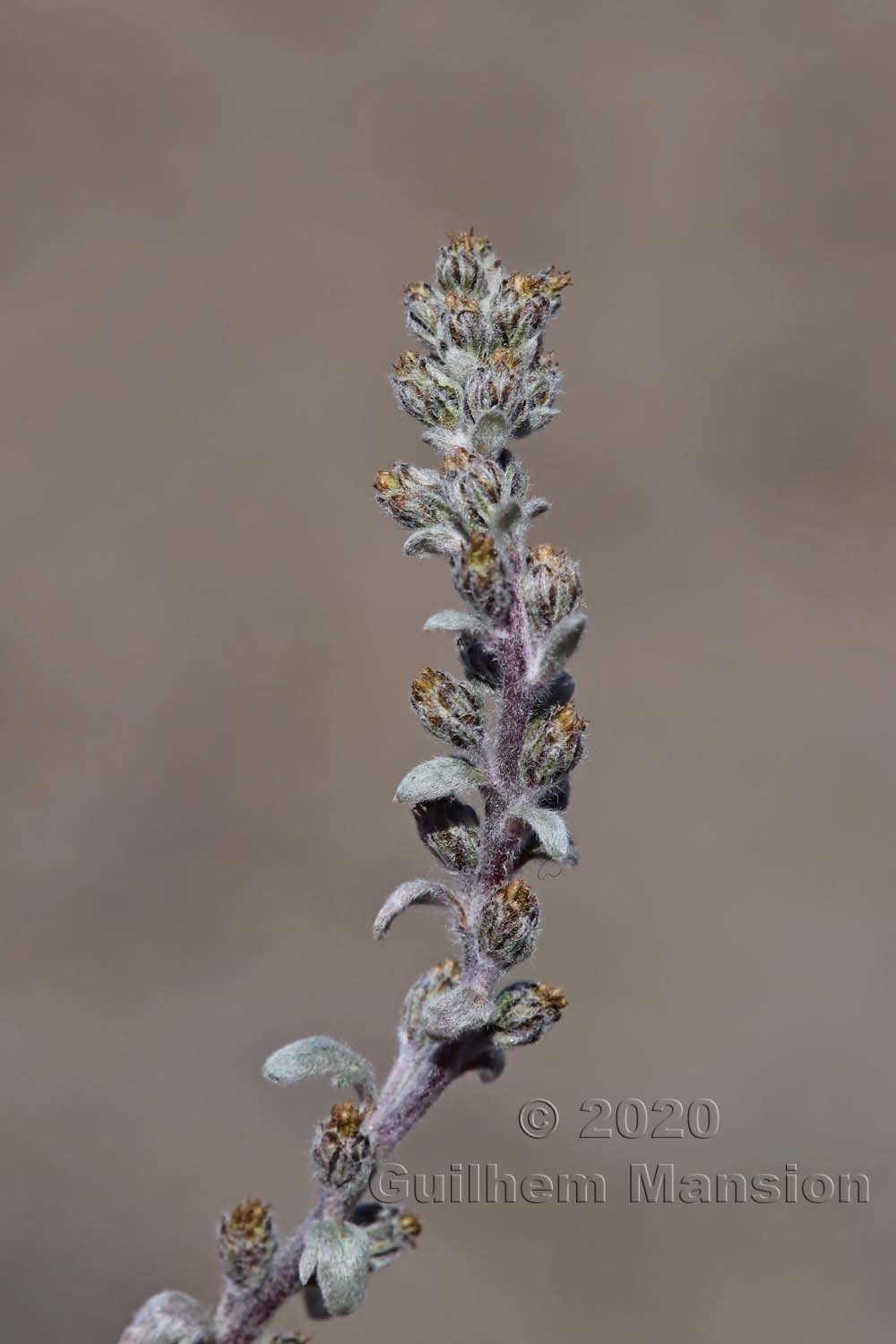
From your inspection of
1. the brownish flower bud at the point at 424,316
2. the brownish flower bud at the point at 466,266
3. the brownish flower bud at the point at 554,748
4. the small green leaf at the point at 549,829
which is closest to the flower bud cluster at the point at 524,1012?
the small green leaf at the point at 549,829

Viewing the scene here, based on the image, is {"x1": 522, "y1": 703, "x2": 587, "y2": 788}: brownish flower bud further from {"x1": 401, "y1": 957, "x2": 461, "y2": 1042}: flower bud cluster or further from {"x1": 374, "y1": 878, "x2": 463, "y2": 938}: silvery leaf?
{"x1": 401, "y1": 957, "x2": 461, "y2": 1042}: flower bud cluster

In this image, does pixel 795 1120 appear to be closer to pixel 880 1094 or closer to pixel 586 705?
pixel 880 1094

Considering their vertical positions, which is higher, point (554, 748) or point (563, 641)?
point (563, 641)

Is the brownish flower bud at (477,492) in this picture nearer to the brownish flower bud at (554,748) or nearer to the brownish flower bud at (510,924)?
the brownish flower bud at (554,748)

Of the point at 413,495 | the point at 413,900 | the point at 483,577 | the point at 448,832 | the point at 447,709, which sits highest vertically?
the point at 413,495

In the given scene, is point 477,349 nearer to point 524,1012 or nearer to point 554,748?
point 554,748

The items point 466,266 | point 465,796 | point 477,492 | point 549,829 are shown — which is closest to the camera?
point 549,829

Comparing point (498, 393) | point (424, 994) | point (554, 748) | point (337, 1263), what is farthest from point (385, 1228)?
point (498, 393)

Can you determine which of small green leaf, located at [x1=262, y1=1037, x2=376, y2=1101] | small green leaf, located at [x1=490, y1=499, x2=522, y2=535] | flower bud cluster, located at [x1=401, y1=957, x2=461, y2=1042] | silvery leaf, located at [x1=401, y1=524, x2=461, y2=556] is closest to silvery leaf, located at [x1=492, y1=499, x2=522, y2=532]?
small green leaf, located at [x1=490, y1=499, x2=522, y2=535]

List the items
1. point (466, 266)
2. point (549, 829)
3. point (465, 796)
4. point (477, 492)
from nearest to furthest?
1. point (549, 829)
2. point (477, 492)
3. point (465, 796)
4. point (466, 266)
